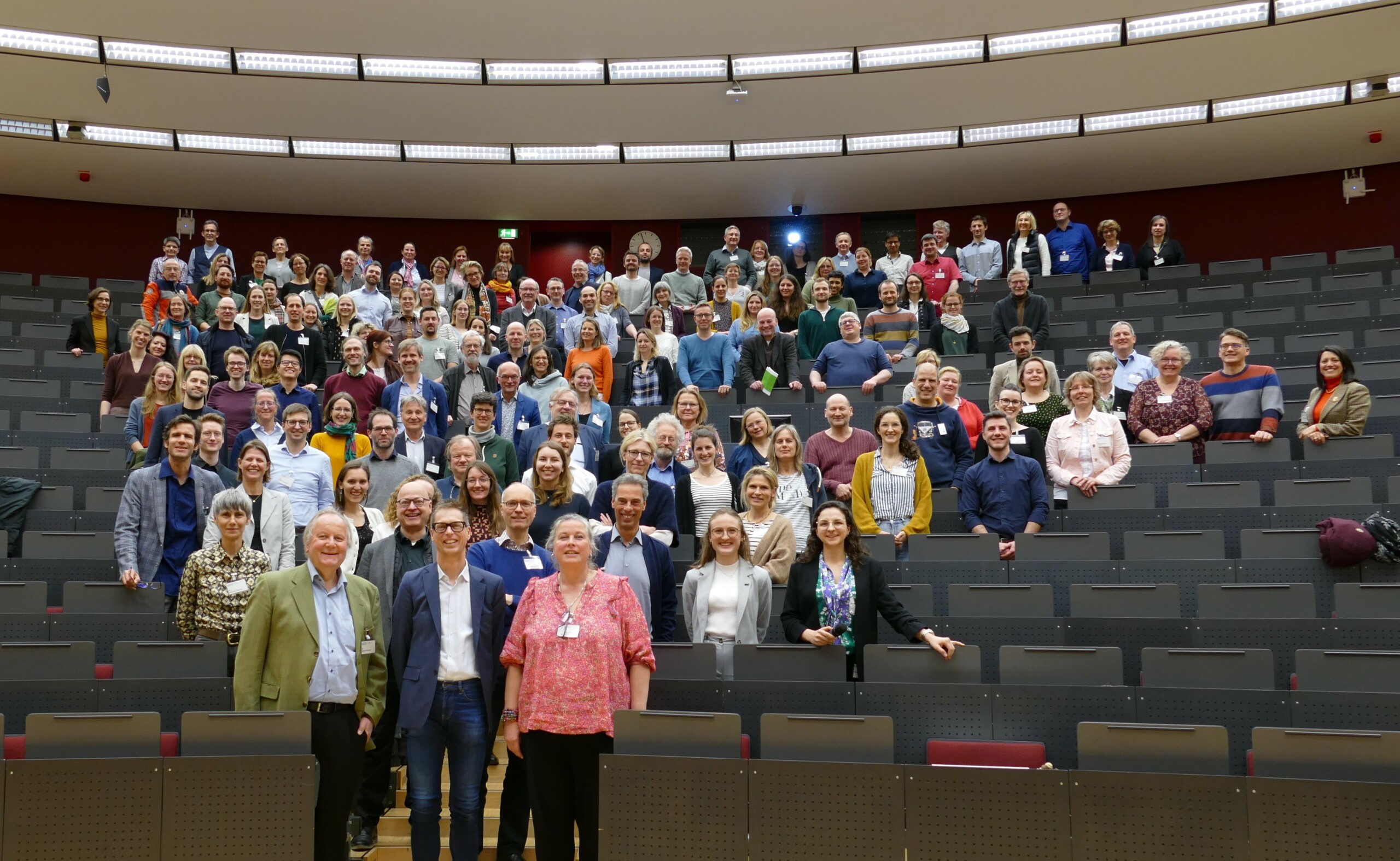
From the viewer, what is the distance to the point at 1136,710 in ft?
12.0

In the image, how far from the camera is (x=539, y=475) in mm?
4410

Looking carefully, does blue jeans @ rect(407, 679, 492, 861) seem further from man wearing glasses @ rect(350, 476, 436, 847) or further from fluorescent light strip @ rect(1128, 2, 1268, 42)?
fluorescent light strip @ rect(1128, 2, 1268, 42)

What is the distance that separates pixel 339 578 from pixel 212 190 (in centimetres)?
958

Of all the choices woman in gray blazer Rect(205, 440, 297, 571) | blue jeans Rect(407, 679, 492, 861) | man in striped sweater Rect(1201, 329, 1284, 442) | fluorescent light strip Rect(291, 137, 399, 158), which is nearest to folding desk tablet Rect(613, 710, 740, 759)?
blue jeans Rect(407, 679, 492, 861)

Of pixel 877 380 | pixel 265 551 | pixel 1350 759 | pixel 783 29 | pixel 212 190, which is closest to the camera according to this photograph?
pixel 1350 759

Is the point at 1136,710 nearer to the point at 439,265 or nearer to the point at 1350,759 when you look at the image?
the point at 1350,759

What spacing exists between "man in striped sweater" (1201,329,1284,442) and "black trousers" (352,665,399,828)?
454cm

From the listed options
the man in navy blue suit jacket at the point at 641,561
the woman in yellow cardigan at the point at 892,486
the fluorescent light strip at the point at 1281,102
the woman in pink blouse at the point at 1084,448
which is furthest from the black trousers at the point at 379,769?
the fluorescent light strip at the point at 1281,102

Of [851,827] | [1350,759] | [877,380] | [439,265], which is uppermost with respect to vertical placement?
[439,265]

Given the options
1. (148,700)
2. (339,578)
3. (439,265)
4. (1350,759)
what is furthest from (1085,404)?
(439,265)

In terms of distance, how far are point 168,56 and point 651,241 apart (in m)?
5.45

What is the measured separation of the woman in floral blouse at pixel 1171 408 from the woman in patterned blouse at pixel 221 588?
458cm

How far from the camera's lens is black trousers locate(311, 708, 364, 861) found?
332cm

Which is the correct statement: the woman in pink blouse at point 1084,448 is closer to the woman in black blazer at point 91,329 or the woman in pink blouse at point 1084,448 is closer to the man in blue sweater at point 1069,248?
the man in blue sweater at point 1069,248
